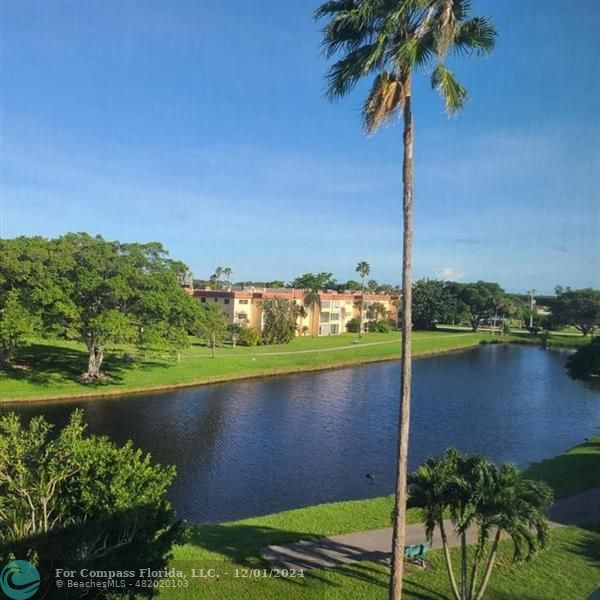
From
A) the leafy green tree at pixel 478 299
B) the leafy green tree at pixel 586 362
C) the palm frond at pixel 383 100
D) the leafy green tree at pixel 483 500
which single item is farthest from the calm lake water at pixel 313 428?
the leafy green tree at pixel 478 299

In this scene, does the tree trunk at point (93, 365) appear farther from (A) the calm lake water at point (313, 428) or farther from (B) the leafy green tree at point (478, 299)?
(B) the leafy green tree at point (478, 299)

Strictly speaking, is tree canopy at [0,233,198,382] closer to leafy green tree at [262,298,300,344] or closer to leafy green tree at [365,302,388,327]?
leafy green tree at [262,298,300,344]

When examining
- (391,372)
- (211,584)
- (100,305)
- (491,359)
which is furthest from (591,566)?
(491,359)

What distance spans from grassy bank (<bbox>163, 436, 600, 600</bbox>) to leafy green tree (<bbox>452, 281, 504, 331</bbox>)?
3980 inches

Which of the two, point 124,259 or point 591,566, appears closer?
point 591,566

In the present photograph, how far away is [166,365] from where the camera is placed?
154 ft

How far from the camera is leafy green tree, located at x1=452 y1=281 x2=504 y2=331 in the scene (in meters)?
113

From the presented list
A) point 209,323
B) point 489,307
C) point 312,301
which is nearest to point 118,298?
point 209,323

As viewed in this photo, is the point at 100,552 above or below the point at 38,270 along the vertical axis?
below

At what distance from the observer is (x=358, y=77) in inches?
406

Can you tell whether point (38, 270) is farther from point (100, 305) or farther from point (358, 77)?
point (358, 77)

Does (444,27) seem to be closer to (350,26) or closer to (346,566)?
(350,26)

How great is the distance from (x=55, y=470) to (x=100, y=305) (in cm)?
3075

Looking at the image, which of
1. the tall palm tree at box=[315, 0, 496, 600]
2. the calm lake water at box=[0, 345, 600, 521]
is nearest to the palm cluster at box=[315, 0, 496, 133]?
the tall palm tree at box=[315, 0, 496, 600]
